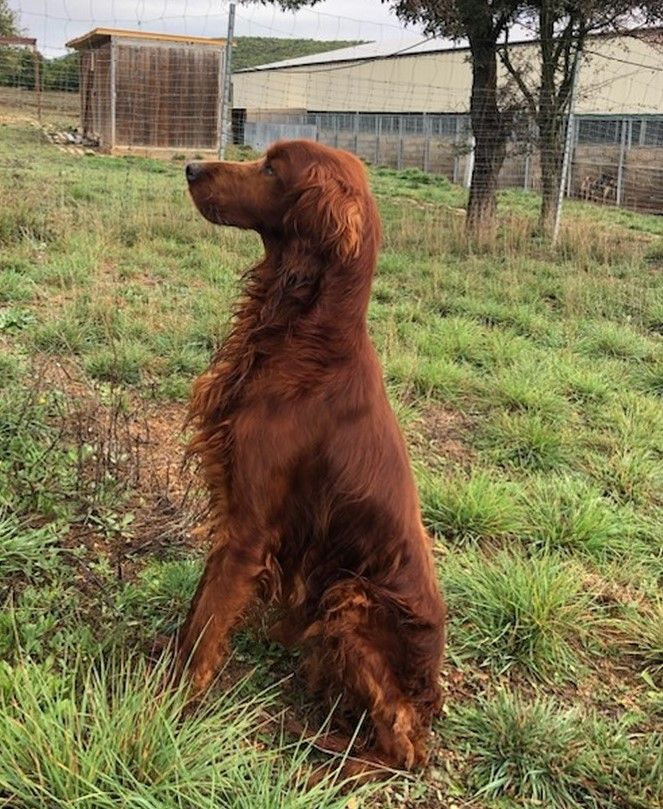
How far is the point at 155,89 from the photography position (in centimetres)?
1805

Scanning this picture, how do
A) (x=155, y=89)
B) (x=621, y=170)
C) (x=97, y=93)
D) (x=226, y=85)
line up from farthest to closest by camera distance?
1. (x=97, y=93)
2. (x=155, y=89)
3. (x=621, y=170)
4. (x=226, y=85)

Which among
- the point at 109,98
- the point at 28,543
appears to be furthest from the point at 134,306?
the point at 109,98

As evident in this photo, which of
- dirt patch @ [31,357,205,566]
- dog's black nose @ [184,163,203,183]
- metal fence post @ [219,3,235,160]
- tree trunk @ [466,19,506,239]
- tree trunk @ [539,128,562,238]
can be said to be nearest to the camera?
dog's black nose @ [184,163,203,183]

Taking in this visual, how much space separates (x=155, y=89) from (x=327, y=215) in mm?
17943

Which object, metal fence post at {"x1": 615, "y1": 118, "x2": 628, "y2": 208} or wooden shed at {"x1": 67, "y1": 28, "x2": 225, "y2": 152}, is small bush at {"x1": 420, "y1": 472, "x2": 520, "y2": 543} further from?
wooden shed at {"x1": 67, "y1": 28, "x2": 225, "y2": 152}

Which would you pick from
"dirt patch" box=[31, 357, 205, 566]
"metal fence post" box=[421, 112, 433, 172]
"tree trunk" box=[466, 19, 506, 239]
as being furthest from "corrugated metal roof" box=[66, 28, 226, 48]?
"dirt patch" box=[31, 357, 205, 566]

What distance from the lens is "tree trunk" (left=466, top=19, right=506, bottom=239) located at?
938 cm

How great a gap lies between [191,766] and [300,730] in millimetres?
A: 502

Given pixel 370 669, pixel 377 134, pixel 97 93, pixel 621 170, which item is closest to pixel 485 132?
pixel 621 170

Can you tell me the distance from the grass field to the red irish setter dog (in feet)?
0.71

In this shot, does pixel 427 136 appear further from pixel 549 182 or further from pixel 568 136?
pixel 568 136

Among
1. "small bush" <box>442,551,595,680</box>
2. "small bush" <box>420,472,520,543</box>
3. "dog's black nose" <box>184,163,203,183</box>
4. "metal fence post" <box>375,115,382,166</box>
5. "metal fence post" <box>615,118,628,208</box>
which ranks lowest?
"small bush" <box>442,551,595,680</box>

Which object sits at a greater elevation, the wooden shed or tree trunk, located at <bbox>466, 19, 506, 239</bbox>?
the wooden shed

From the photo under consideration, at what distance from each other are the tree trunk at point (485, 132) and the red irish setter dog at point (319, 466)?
7.57 metres
